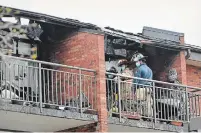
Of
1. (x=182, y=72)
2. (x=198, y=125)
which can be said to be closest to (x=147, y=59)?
(x=182, y=72)

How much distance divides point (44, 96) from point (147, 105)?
3.04 metres

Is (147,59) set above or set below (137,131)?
above

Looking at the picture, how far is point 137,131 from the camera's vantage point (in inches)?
849

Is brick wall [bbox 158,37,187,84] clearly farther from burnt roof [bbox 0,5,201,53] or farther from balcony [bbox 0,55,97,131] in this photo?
balcony [bbox 0,55,97,131]

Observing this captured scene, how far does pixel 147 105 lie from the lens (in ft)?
70.0

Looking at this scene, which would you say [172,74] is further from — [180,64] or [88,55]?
[88,55]

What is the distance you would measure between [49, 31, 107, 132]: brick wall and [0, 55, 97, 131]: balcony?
0.18 meters

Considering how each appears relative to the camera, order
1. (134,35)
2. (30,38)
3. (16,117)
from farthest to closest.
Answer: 1. (134,35)
2. (30,38)
3. (16,117)

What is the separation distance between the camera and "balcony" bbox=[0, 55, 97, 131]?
19172mm

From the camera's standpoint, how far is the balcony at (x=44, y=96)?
19172 millimetres

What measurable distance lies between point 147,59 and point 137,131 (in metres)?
3.05

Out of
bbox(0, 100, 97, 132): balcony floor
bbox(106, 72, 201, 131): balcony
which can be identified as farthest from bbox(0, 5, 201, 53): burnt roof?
bbox(0, 100, 97, 132): balcony floor

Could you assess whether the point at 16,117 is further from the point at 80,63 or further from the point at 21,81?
the point at 80,63

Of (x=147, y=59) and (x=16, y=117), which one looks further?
(x=147, y=59)
